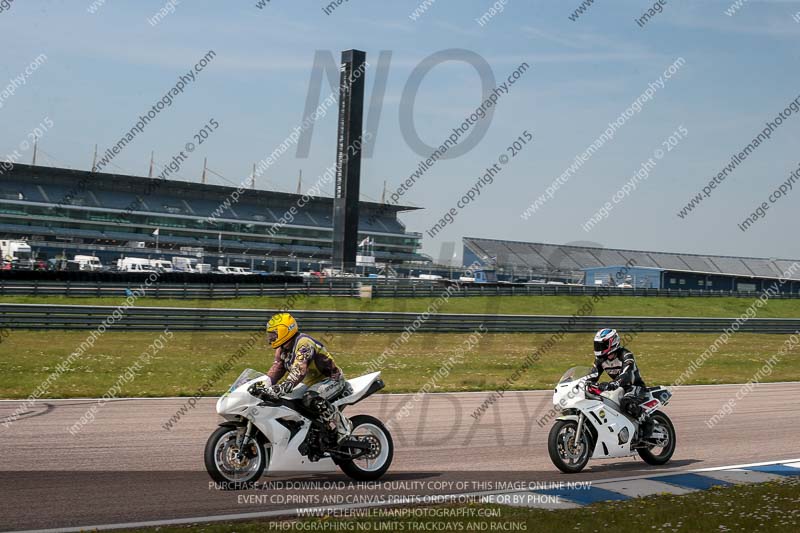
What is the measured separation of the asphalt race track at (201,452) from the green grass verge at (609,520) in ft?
3.61

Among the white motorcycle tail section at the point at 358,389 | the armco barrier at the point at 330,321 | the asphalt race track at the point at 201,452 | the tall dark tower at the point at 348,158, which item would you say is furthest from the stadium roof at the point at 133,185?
the white motorcycle tail section at the point at 358,389

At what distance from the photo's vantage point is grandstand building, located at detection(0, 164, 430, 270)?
3718 inches

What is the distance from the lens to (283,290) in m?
44.3

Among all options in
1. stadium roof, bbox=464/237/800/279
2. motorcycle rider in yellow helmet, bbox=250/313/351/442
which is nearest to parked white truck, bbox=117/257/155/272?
stadium roof, bbox=464/237/800/279

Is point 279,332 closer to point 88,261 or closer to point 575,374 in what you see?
point 575,374

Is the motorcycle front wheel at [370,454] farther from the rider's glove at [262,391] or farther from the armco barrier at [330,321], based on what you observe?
the armco barrier at [330,321]

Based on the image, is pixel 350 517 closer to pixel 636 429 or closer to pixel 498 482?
pixel 498 482

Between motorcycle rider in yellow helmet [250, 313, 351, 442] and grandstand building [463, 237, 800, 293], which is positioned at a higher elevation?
Answer: grandstand building [463, 237, 800, 293]

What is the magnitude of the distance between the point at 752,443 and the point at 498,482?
5.21 meters

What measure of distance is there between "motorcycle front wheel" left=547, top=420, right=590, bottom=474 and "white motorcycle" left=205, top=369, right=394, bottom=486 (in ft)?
Answer: 6.32

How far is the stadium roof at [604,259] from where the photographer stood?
9438 centimetres

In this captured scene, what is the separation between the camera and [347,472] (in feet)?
29.7

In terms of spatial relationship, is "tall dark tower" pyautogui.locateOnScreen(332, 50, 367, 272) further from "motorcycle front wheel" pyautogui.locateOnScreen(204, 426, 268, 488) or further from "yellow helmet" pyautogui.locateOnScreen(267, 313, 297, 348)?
"motorcycle front wheel" pyautogui.locateOnScreen(204, 426, 268, 488)

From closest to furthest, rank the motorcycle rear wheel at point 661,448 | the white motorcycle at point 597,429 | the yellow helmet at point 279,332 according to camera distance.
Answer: the yellow helmet at point 279,332 < the white motorcycle at point 597,429 < the motorcycle rear wheel at point 661,448
